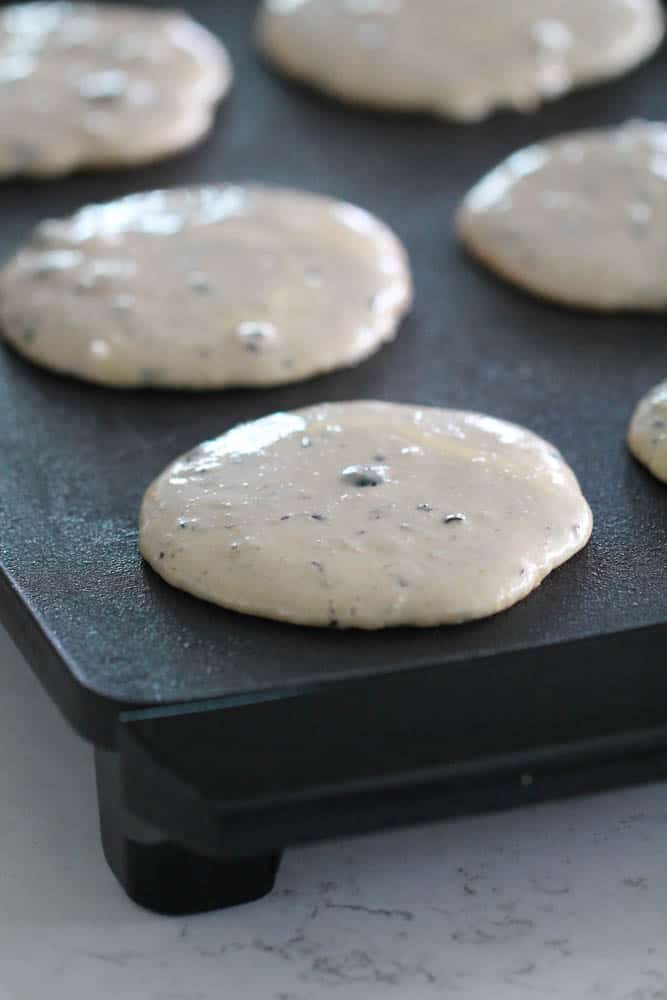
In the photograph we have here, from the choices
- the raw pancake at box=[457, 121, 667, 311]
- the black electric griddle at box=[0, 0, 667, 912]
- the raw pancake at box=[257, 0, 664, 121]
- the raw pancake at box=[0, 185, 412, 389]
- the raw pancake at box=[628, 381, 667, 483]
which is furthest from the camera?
the raw pancake at box=[257, 0, 664, 121]

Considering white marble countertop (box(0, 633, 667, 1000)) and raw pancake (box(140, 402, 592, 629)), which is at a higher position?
raw pancake (box(140, 402, 592, 629))

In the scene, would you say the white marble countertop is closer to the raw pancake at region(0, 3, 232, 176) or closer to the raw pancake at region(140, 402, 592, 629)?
the raw pancake at region(140, 402, 592, 629)

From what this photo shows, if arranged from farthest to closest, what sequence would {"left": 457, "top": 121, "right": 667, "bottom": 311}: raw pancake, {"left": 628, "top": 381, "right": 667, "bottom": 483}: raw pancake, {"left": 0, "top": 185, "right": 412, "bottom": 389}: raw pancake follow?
{"left": 457, "top": 121, "right": 667, "bottom": 311}: raw pancake, {"left": 0, "top": 185, "right": 412, "bottom": 389}: raw pancake, {"left": 628, "top": 381, "right": 667, "bottom": 483}: raw pancake

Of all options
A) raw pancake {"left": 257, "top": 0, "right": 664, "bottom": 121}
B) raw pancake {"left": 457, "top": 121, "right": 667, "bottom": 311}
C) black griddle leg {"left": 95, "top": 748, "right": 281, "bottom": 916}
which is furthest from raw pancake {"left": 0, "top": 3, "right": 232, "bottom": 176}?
black griddle leg {"left": 95, "top": 748, "right": 281, "bottom": 916}

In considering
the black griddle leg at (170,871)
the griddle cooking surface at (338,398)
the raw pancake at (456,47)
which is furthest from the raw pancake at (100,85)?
the black griddle leg at (170,871)

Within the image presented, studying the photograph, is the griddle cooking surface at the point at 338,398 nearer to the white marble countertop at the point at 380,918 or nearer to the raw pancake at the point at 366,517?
the raw pancake at the point at 366,517

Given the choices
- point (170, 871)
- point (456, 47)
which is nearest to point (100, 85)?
point (456, 47)

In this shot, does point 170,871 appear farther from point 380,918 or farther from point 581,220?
point 581,220
